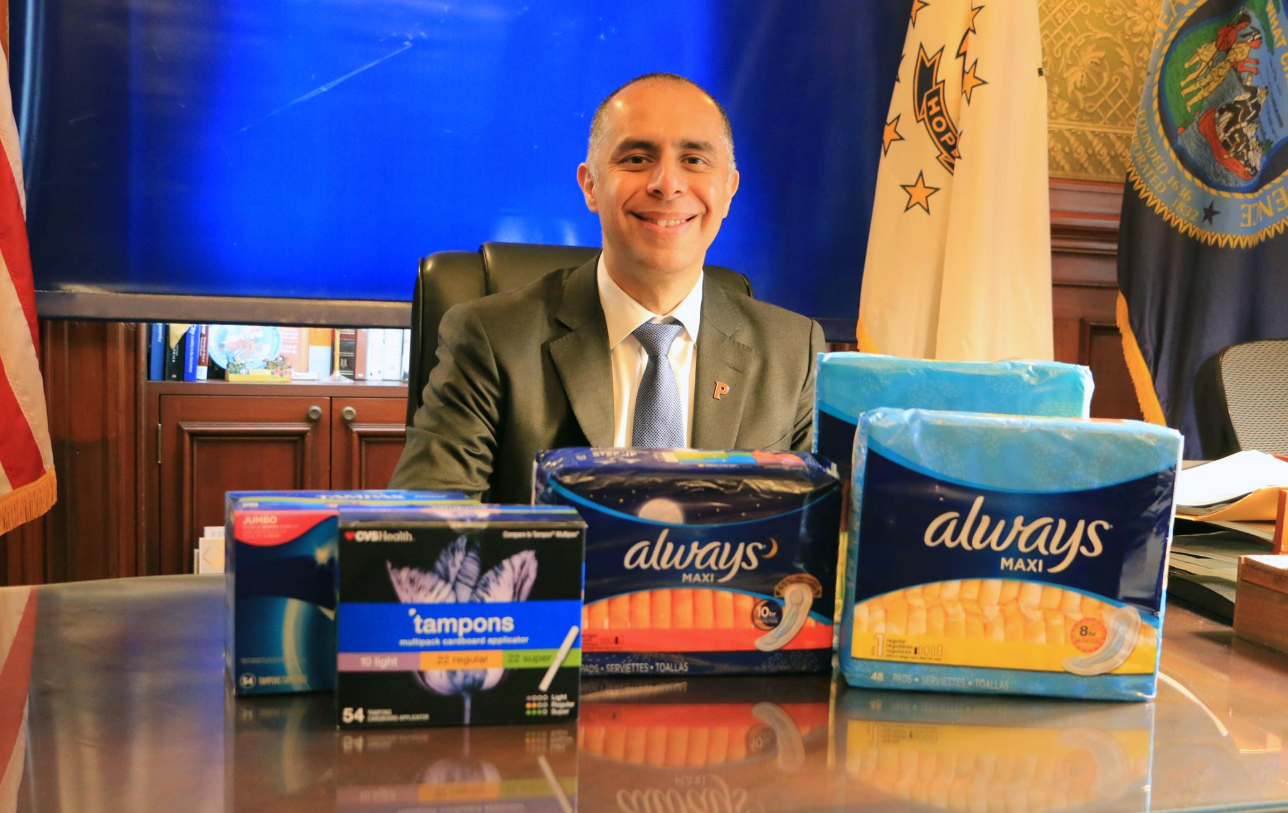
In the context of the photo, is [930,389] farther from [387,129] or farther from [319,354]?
[319,354]

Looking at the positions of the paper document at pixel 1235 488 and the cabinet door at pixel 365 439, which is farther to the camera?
the cabinet door at pixel 365 439

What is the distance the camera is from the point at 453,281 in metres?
1.73

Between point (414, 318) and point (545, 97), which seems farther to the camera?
point (545, 97)

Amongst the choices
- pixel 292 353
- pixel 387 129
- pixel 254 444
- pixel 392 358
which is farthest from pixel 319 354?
pixel 387 129

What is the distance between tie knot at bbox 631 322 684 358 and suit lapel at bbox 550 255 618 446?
62 millimetres

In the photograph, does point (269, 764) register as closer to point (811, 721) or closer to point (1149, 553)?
point (811, 721)

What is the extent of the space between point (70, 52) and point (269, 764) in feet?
7.72

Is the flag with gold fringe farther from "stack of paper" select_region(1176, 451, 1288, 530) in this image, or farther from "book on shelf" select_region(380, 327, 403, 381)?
"book on shelf" select_region(380, 327, 403, 381)

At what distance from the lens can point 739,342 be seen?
167 cm

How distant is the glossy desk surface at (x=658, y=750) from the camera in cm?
59

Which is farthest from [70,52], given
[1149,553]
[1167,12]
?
[1167,12]

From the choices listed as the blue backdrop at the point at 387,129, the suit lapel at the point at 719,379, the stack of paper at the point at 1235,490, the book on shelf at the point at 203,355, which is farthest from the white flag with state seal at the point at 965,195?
the book on shelf at the point at 203,355

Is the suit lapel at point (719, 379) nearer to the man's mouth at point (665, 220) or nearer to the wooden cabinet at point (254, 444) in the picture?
the man's mouth at point (665, 220)

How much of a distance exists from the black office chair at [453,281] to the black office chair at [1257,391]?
64.3 inches
